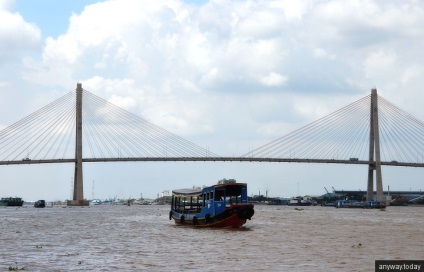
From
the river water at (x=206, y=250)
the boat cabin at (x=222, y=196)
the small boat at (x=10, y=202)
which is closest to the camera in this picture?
the river water at (x=206, y=250)

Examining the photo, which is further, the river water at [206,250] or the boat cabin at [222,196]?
the boat cabin at [222,196]

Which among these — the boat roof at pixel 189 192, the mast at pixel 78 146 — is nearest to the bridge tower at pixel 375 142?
the mast at pixel 78 146

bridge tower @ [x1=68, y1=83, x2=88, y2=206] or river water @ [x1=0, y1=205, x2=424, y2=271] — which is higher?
bridge tower @ [x1=68, y1=83, x2=88, y2=206]

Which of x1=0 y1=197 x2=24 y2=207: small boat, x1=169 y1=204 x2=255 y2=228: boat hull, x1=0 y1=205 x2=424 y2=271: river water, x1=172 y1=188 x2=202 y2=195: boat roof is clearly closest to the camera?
x1=0 y1=205 x2=424 y2=271: river water

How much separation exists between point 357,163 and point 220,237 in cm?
8558

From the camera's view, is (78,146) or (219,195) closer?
(219,195)

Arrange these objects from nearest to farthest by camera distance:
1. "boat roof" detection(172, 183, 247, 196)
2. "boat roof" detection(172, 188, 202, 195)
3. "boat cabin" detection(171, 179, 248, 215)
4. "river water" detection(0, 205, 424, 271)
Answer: "river water" detection(0, 205, 424, 271)
"boat cabin" detection(171, 179, 248, 215)
"boat roof" detection(172, 183, 247, 196)
"boat roof" detection(172, 188, 202, 195)

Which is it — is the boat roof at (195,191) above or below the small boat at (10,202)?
above

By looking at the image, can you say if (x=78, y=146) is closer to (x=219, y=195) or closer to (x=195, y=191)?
(x=195, y=191)

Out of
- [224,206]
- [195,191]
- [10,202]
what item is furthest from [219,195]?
[10,202]

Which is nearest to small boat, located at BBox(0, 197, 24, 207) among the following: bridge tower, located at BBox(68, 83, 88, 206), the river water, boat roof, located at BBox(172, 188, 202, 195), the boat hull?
bridge tower, located at BBox(68, 83, 88, 206)

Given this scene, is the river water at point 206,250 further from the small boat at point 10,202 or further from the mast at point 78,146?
the small boat at point 10,202

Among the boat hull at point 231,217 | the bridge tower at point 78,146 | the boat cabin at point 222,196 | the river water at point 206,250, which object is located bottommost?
the river water at point 206,250

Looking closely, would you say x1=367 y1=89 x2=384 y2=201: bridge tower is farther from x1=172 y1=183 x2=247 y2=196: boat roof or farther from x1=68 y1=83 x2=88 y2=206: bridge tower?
x1=172 y1=183 x2=247 y2=196: boat roof
